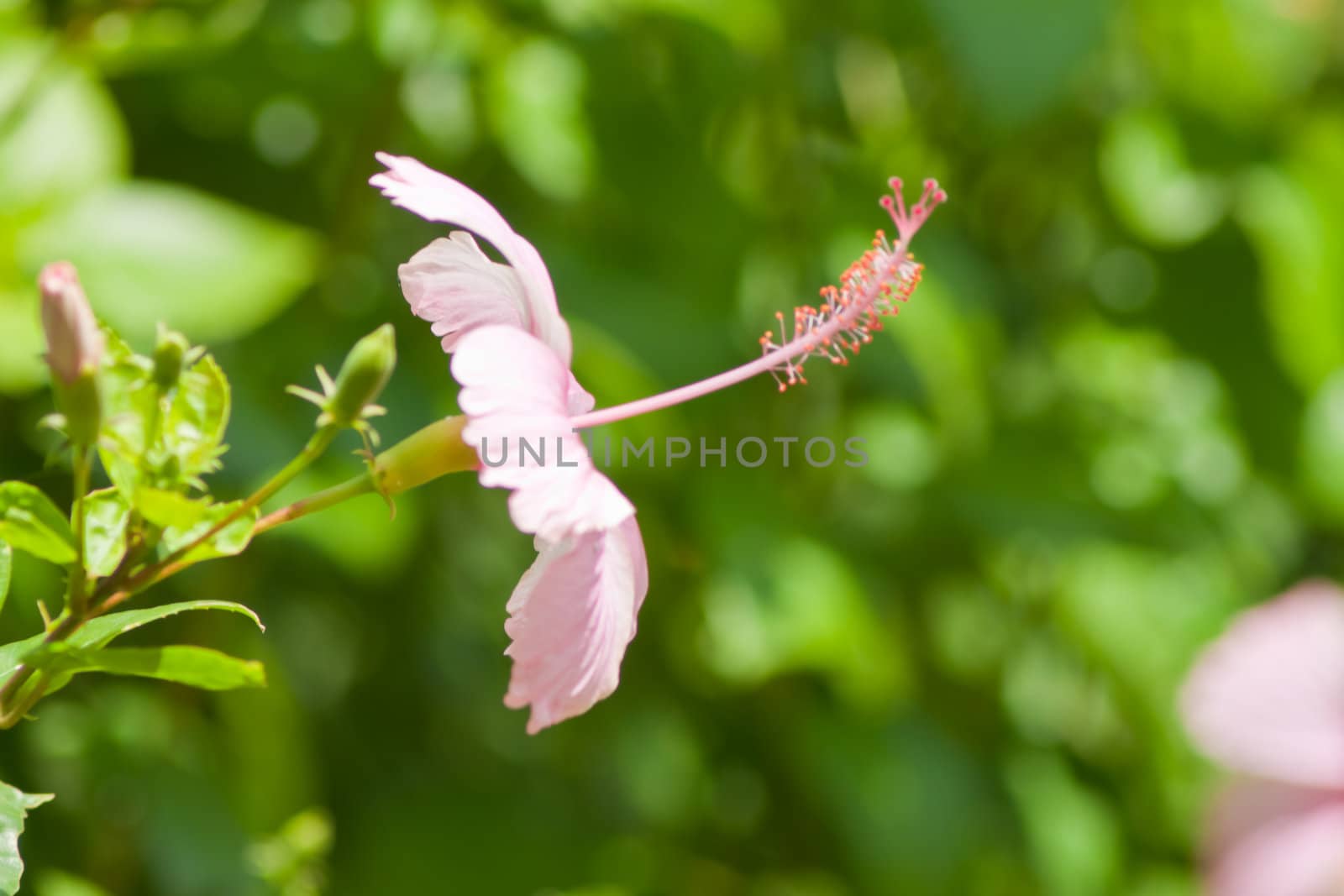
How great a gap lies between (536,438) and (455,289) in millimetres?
89

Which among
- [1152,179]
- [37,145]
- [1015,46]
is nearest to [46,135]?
[37,145]

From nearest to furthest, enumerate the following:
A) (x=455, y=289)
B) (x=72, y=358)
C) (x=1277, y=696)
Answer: (x=72, y=358), (x=455, y=289), (x=1277, y=696)

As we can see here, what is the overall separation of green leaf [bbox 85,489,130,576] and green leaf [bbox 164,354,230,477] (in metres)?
0.02

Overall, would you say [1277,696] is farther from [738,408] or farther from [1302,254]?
[738,408]

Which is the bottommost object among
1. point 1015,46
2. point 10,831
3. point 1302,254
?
point 10,831

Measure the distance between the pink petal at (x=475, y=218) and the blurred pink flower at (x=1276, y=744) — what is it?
3.46 feet

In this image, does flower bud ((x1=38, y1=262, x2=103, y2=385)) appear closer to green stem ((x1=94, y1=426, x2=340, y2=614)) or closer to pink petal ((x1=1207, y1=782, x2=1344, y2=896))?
green stem ((x1=94, y1=426, x2=340, y2=614))

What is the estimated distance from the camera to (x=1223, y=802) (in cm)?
138

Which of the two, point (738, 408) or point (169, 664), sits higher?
point (738, 408)

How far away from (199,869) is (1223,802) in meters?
1.02

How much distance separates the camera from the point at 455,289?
0.46m

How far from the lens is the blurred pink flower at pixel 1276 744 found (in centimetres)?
130

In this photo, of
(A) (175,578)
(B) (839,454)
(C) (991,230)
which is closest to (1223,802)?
(B) (839,454)

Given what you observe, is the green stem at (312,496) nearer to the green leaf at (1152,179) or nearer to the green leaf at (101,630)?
the green leaf at (101,630)
